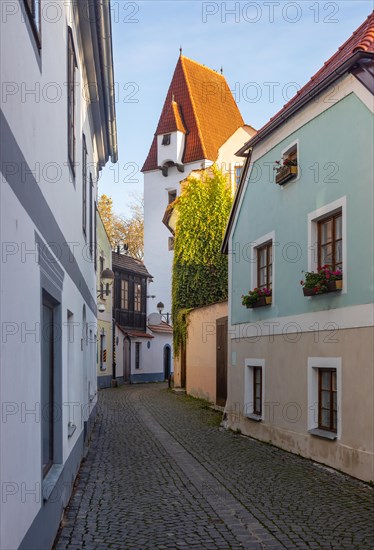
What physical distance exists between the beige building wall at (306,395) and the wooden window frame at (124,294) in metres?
22.2

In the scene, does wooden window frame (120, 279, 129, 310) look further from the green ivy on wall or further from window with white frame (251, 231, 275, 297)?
window with white frame (251, 231, 275, 297)

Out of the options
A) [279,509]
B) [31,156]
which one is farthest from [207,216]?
[31,156]

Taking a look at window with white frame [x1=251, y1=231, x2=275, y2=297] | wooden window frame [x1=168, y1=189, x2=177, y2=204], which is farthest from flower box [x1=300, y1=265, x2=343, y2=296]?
wooden window frame [x1=168, y1=189, x2=177, y2=204]

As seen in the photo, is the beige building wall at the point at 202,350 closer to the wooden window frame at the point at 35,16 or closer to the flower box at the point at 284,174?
the flower box at the point at 284,174

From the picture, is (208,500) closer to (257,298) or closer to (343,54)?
(257,298)

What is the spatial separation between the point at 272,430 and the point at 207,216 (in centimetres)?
1568

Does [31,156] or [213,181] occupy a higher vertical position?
[213,181]

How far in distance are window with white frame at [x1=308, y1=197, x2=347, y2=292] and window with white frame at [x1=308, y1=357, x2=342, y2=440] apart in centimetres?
136

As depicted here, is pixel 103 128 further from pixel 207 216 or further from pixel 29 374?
pixel 207 216

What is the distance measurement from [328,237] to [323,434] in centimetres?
300

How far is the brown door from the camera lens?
19.6 metres

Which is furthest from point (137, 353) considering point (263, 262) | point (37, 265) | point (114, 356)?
point (37, 265)

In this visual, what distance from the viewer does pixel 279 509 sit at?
775 cm

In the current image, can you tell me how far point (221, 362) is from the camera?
20.0m
